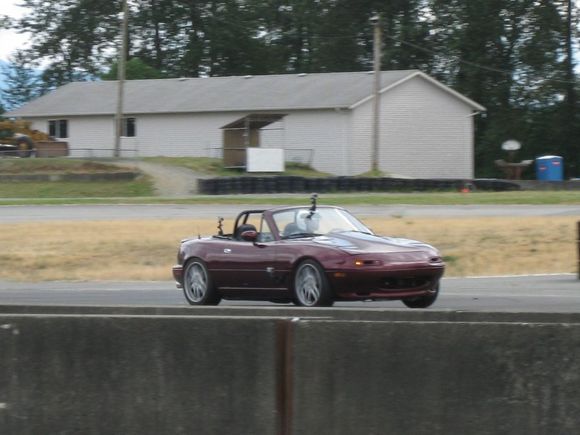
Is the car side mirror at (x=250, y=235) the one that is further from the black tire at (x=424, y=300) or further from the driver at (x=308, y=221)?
the black tire at (x=424, y=300)

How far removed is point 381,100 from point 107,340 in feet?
156

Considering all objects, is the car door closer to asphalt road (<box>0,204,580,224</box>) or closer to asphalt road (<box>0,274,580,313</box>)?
asphalt road (<box>0,274,580,313</box>)

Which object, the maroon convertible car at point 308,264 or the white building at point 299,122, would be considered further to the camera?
the white building at point 299,122

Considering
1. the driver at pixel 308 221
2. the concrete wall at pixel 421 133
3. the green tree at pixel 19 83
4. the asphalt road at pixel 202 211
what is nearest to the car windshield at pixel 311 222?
the driver at pixel 308 221

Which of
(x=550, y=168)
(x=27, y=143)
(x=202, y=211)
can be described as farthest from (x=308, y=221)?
(x=27, y=143)

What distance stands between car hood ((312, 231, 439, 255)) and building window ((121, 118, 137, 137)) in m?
45.9

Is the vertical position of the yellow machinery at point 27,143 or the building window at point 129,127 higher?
the building window at point 129,127

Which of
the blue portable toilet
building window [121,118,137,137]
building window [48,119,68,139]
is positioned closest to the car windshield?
the blue portable toilet

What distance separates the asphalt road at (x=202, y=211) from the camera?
92.2ft

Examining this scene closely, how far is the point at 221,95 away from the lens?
5650 cm

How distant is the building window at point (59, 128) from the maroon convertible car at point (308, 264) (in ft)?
156

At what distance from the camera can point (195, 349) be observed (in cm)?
574

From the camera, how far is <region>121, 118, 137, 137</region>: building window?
5719 centimetres

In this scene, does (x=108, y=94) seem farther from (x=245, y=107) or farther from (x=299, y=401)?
(x=299, y=401)
